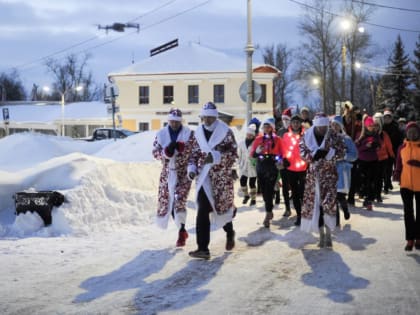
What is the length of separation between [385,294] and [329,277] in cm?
86

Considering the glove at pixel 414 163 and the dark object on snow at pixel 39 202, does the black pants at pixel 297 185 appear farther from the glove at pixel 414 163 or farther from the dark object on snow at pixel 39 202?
the dark object on snow at pixel 39 202

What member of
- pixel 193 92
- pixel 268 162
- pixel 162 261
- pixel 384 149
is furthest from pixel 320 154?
pixel 193 92

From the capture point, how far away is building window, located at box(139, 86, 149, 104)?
170 feet

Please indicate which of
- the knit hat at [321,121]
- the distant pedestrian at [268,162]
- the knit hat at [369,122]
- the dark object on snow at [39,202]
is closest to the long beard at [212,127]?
the knit hat at [321,121]

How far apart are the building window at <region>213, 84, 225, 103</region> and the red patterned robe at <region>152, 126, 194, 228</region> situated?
42092mm

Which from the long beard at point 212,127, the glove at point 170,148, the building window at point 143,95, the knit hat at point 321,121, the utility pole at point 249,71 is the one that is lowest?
the glove at point 170,148

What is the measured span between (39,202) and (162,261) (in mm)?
3042

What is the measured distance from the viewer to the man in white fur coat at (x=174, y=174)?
8.42 meters

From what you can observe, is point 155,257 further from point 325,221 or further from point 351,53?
point 351,53

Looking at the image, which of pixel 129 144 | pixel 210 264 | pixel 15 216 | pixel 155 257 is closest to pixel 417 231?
pixel 210 264

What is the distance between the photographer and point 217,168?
8.01 m

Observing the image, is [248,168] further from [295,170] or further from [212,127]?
[212,127]

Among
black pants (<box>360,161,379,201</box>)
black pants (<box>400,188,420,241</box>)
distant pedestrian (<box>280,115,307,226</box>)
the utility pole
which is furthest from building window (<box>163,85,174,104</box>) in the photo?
black pants (<box>400,188,420,241</box>)

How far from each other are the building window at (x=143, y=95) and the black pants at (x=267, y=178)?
4219cm
